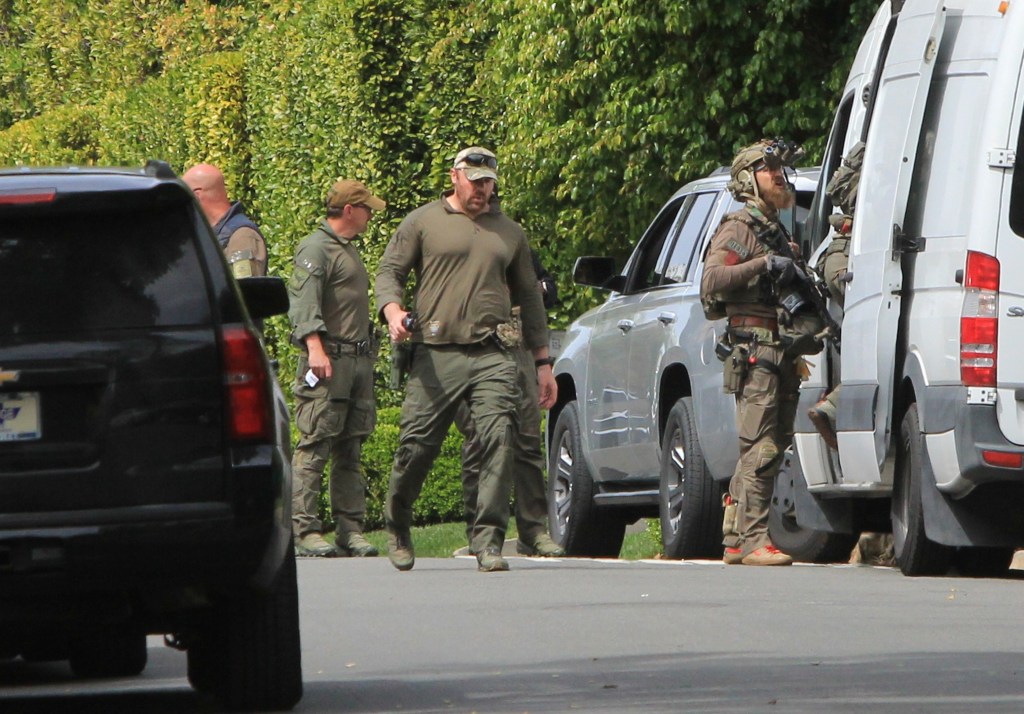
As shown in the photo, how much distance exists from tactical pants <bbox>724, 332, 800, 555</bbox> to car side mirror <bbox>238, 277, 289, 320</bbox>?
5142 mm

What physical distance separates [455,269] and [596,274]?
94.5 inches

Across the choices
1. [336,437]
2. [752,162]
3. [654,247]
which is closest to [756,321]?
[752,162]

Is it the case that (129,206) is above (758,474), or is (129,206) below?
above

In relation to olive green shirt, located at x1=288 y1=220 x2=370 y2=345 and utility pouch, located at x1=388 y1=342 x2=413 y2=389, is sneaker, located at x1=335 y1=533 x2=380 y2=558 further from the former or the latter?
utility pouch, located at x1=388 y1=342 x2=413 y2=389

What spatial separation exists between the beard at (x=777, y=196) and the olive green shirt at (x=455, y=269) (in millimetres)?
1216

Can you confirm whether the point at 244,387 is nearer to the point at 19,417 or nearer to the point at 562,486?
the point at 19,417

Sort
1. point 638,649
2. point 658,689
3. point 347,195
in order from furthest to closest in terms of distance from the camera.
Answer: point 347,195
point 638,649
point 658,689

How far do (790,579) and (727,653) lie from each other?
10.4ft

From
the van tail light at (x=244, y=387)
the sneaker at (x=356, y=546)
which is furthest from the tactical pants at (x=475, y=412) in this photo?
the van tail light at (x=244, y=387)

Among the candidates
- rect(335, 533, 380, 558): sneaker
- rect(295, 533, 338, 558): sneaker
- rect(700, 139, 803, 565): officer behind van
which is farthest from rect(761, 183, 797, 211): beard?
rect(295, 533, 338, 558): sneaker

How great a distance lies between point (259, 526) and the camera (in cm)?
655

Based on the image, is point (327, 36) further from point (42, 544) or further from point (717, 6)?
point (42, 544)

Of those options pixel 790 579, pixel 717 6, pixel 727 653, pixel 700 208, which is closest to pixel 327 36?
pixel 717 6

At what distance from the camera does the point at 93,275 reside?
650 cm
